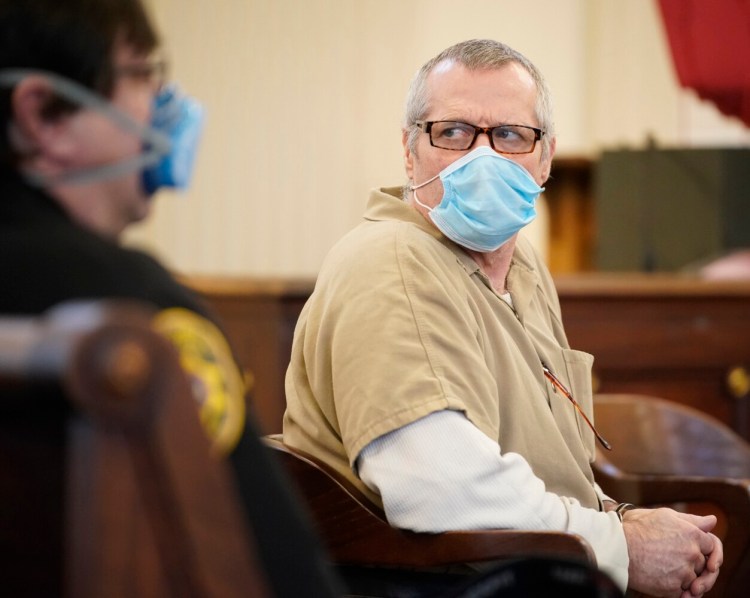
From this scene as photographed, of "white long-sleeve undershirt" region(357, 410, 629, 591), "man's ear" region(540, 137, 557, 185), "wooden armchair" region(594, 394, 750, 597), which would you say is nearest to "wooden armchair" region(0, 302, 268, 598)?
"white long-sleeve undershirt" region(357, 410, 629, 591)

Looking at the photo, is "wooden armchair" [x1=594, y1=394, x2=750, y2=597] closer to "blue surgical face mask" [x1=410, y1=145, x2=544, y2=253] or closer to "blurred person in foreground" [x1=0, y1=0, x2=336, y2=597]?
"blue surgical face mask" [x1=410, y1=145, x2=544, y2=253]

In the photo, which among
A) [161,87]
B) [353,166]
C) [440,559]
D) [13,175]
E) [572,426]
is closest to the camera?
[13,175]

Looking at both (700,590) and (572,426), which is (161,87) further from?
(700,590)

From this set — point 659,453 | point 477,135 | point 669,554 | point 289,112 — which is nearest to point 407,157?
point 477,135

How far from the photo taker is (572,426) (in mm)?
1610

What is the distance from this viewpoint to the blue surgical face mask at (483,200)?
1.58 metres

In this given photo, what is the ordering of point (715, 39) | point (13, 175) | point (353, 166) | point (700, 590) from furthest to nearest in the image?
point (353, 166)
point (715, 39)
point (700, 590)
point (13, 175)

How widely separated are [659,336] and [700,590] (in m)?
1.73

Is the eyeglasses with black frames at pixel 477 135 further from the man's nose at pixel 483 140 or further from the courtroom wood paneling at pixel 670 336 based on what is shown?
the courtroom wood paneling at pixel 670 336

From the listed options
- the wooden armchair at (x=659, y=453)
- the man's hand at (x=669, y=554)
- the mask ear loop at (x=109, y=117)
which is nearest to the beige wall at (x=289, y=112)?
the wooden armchair at (x=659, y=453)

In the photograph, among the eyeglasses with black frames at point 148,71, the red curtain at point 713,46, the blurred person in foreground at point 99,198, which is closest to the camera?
the blurred person in foreground at point 99,198

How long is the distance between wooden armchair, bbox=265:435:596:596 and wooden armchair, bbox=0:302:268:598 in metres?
0.72

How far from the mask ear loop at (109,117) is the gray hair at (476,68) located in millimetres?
794

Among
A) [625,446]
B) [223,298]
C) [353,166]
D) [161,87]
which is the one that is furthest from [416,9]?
[161,87]
